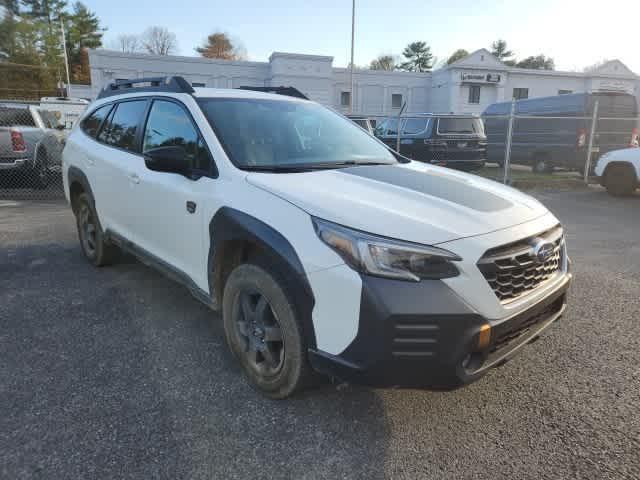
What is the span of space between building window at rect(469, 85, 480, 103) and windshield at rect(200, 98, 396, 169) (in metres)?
36.3

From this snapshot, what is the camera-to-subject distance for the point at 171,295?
414 centimetres

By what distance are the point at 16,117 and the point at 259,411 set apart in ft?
33.0

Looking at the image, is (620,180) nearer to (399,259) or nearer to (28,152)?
(399,259)

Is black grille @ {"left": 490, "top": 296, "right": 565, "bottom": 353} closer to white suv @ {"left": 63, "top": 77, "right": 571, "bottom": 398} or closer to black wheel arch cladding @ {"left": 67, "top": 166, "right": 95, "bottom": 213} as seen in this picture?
white suv @ {"left": 63, "top": 77, "right": 571, "bottom": 398}

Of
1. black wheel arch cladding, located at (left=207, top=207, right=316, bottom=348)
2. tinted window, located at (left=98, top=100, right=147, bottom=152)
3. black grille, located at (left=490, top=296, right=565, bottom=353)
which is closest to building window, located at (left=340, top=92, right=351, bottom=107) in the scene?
tinted window, located at (left=98, top=100, right=147, bottom=152)

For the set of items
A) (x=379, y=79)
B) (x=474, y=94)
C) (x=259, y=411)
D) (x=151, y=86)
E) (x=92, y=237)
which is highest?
(x=379, y=79)

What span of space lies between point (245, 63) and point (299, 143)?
108 ft

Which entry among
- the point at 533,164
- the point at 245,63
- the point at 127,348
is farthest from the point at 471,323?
the point at 245,63

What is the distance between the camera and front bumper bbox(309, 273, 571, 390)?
1.90 m

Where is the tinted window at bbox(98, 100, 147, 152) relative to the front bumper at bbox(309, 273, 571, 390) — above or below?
above

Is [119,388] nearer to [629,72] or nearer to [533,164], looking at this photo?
[533,164]

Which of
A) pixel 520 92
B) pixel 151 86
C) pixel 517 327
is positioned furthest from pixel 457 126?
pixel 520 92

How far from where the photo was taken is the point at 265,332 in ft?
8.11

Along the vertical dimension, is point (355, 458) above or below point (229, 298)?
below
